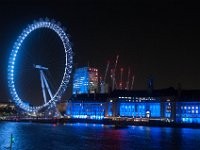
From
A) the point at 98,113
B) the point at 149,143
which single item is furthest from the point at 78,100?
the point at 149,143

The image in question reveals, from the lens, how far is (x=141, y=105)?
102m

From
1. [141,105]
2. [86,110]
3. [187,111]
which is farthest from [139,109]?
[86,110]

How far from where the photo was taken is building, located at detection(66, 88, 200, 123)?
9394 cm

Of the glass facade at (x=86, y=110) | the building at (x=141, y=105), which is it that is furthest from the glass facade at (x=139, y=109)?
the glass facade at (x=86, y=110)

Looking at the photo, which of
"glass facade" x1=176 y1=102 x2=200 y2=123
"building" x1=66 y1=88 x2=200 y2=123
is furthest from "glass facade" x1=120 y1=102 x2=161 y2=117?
"glass facade" x1=176 y1=102 x2=200 y2=123

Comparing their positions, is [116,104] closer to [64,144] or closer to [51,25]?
[51,25]

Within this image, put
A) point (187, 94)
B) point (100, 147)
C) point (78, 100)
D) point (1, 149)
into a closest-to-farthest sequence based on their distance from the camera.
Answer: point (1, 149) < point (100, 147) < point (187, 94) < point (78, 100)

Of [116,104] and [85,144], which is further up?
[116,104]

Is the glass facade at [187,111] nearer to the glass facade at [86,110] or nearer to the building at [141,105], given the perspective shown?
the building at [141,105]

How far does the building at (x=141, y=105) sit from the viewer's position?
9394 cm

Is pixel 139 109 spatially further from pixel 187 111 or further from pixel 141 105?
pixel 187 111

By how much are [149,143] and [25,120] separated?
55.5 metres

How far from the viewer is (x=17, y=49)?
59.8 meters

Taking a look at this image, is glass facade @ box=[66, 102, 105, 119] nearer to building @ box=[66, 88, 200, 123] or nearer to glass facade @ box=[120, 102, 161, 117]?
building @ box=[66, 88, 200, 123]
